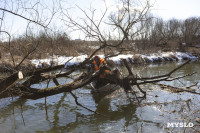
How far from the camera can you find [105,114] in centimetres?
614

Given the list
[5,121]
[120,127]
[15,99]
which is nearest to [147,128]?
[120,127]

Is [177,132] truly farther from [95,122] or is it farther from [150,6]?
[150,6]

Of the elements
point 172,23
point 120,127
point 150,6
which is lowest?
point 120,127

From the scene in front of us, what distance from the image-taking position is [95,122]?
217 inches

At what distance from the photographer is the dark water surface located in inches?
202

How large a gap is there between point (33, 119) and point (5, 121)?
3.12ft

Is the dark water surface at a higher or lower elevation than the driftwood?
lower

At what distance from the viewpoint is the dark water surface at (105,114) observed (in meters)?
5.13

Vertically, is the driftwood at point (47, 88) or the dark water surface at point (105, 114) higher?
the driftwood at point (47, 88)

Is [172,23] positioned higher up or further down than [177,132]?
higher up

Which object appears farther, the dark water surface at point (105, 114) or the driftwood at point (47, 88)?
the dark water surface at point (105, 114)

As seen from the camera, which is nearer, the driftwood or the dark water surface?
the driftwood

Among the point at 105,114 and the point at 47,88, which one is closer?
the point at 47,88

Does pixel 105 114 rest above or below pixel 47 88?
below
